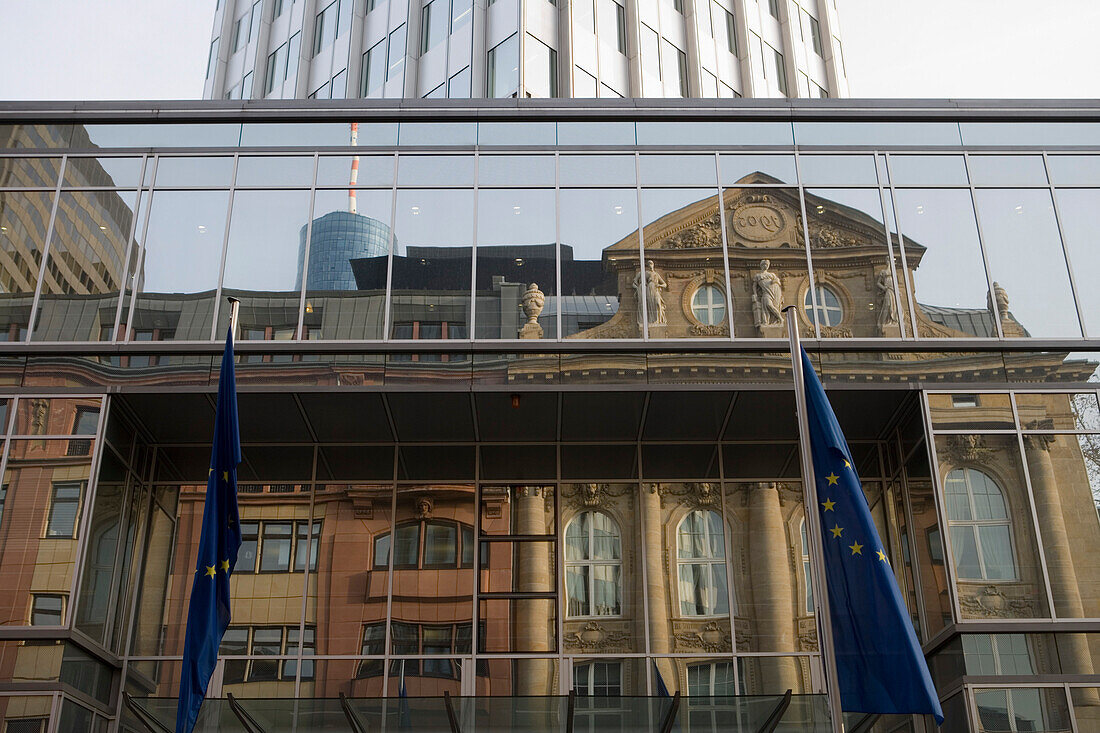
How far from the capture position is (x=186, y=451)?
75.4ft

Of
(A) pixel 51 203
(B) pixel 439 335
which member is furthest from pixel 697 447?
(A) pixel 51 203

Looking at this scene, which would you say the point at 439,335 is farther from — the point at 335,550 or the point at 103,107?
the point at 103,107

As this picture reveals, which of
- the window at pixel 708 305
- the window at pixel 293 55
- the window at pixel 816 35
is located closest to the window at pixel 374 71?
the window at pixel 293 55

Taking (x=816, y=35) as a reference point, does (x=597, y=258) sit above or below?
below

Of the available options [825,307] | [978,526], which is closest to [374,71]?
[825,307]

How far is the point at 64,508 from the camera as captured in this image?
2020 cm

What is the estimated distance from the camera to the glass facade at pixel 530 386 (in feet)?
68.2

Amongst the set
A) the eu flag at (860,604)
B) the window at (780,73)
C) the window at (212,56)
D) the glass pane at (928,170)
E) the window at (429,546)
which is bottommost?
the eu flag at (860,604)

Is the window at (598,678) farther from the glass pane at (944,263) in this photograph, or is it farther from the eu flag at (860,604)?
the glass pane at (944,263)

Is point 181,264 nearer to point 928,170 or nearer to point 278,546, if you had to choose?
point 278,546

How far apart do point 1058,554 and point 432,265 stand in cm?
1238

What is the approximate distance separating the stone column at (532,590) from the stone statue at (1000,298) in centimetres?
932

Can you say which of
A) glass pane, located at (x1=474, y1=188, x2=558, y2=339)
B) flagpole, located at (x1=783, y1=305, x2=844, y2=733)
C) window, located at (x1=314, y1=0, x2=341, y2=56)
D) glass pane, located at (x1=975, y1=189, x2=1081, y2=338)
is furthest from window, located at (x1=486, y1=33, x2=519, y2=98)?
flagpole, located at (x1=783, y1=305, x2=844, y2=733)

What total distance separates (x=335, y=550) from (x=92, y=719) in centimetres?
511
